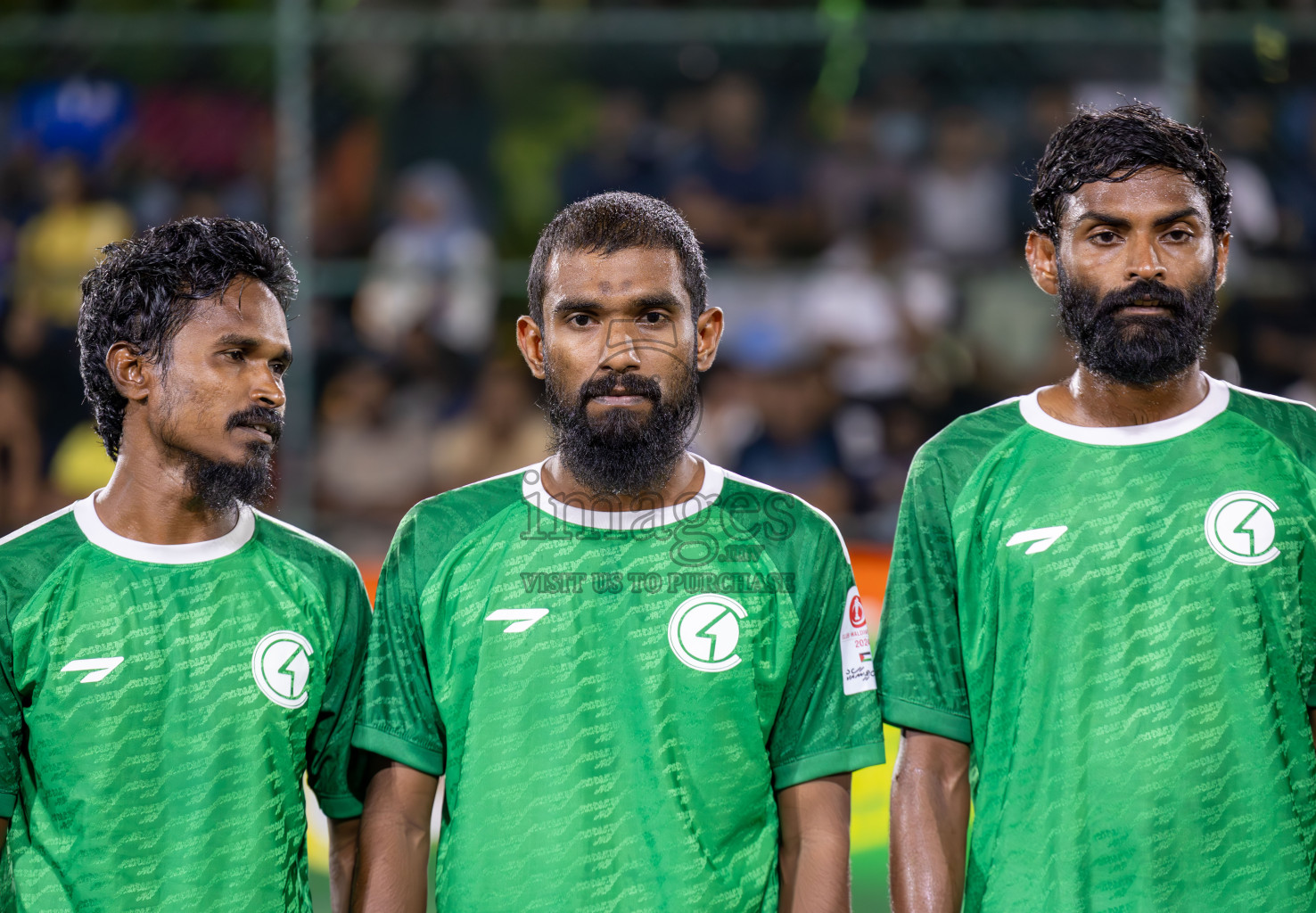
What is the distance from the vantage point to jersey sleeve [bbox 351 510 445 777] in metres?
2.81

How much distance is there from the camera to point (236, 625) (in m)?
2.85

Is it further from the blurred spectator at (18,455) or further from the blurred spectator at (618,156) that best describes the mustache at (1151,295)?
the blurred spectator at (18,455)

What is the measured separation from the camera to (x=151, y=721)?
2.76 metres

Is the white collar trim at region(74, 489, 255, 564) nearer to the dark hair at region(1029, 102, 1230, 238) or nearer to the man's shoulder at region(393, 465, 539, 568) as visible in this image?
the man's shoulder at region(393, 465, 539, 568)

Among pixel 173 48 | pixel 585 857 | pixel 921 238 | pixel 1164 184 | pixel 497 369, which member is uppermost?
pixel 173 48

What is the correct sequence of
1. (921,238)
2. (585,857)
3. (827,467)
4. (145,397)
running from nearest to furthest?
(585,857)
(145,397)
(827,467)
(921,238)

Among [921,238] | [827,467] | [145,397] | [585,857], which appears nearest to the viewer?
[585,857]

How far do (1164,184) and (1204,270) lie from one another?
18cm

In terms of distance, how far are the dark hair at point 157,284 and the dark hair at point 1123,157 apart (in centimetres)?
155

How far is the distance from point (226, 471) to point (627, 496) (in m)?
0.78

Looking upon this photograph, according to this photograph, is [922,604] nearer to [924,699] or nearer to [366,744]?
[924,699]

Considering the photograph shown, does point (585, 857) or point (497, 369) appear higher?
point (497, 369)

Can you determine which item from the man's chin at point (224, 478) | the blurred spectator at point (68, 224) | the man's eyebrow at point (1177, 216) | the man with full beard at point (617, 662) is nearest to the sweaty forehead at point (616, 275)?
the man with full beard at point (617, 662)

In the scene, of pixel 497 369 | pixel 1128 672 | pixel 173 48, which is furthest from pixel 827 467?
pixel 1128 672
